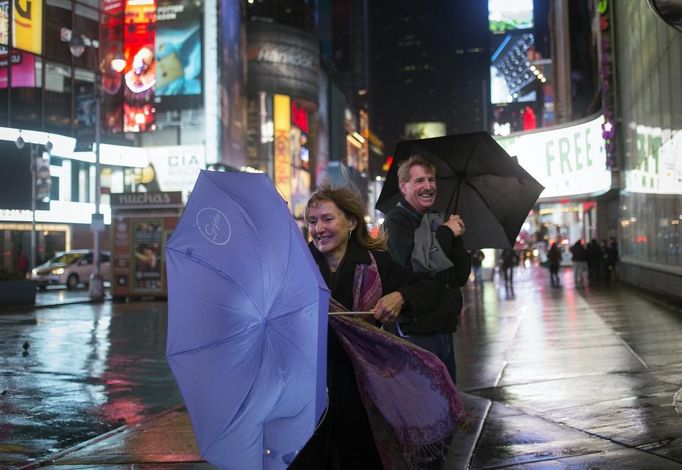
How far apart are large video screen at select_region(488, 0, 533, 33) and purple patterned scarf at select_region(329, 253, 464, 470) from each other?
119317mm

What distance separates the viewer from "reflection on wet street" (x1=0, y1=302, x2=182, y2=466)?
7293mm

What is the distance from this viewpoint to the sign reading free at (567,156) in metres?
31.4

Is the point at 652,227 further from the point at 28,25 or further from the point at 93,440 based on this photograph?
the point at 28,25

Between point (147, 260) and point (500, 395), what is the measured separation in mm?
21653

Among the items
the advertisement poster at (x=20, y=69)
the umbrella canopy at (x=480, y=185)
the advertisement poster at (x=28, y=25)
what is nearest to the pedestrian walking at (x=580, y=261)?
the umbrella canopy at (x=480, y=185)

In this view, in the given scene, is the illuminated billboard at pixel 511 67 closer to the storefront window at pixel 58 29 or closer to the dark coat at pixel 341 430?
the storefront window at pixel 58 29

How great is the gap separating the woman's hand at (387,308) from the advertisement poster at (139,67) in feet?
158

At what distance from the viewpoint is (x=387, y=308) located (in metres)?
3.45

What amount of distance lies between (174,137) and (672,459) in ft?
157

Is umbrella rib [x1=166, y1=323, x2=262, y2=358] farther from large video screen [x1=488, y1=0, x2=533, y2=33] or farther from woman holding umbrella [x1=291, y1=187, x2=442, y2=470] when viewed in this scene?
large video screen [x1=488, y1=0, x2=533, y2=33]

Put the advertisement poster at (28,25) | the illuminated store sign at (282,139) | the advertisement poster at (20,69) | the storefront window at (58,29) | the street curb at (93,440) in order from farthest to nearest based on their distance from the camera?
the illuminated store sign at (282,139), the storefront window at (58,29), the advertisement poster at (28,25), the advertisement poster at (20,69), the street curb at (93,440)

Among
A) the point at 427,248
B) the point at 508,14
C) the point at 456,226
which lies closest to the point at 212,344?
the point at 427,248

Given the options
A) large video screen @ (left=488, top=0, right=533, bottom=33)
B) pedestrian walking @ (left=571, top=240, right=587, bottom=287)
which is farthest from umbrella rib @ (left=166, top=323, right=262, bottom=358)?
large video screen @ (left=488, top=0, right=533, bottom=33)

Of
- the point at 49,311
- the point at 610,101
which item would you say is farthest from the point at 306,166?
the point at 49,311
